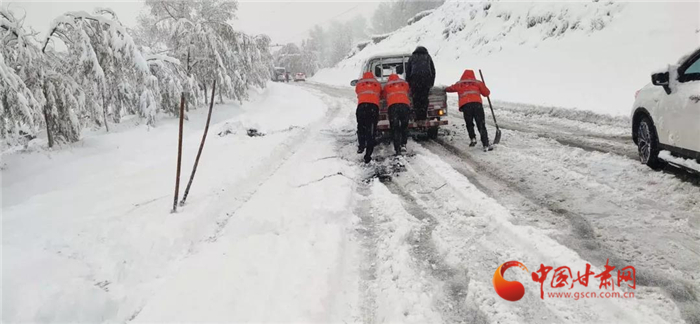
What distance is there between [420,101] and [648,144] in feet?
13.0

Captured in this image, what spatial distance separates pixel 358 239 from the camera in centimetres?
391

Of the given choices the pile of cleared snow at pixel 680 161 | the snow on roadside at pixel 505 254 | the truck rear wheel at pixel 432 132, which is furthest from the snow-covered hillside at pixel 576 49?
the snow on roadside at pixel 505 254

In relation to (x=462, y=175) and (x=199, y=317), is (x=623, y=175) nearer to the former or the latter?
→ (x=462, y=175)

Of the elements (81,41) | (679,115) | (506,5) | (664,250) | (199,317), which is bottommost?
(199,317)

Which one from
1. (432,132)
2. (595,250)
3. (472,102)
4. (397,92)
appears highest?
(397,92)

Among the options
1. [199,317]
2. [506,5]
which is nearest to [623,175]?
[199,317]

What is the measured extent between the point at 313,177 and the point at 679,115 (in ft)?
15.3

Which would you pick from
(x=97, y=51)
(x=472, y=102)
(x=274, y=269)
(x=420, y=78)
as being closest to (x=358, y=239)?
(x=274, y=269)

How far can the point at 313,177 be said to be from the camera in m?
6.13
